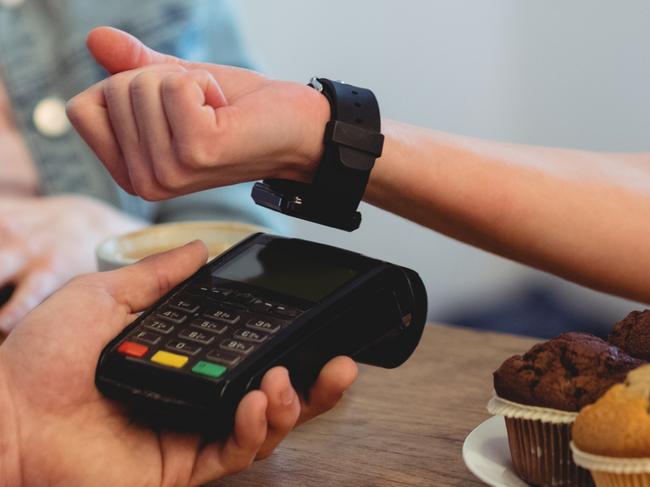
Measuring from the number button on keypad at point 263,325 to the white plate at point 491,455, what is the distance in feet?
0.46

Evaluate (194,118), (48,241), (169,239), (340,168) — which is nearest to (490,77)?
(48,241)

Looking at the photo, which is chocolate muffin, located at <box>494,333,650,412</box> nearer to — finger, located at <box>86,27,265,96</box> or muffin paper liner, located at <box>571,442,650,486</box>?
muffin paper liner, located at <box>571,442,650,486</box>

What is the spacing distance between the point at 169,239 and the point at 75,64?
2.23 feet

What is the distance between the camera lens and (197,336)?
1.87ft

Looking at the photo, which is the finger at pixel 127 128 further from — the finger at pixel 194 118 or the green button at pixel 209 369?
the green button at pixel 209 369

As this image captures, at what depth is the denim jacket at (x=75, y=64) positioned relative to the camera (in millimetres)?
1408

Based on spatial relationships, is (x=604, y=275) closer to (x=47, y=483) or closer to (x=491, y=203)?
(x=491, y=203)

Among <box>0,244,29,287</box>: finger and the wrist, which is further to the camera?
<box>0,244,29,287</box>: finger

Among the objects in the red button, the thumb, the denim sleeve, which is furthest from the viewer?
the denim sleeve

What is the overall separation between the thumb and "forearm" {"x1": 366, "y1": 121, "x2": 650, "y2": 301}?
19 centimetres

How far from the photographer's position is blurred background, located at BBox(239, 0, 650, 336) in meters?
1.85

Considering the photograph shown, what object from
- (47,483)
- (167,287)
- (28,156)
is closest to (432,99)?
(28,156)

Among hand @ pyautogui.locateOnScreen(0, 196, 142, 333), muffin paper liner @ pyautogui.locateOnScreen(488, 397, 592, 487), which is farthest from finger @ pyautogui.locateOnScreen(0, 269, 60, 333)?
muffin paper liner @ pyautogui.locateOnScreen(488, 397, 592, 487)

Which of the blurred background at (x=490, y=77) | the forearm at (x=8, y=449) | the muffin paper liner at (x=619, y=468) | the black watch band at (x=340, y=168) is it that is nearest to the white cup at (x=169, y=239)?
the black watch band at (x=340, y=168)
